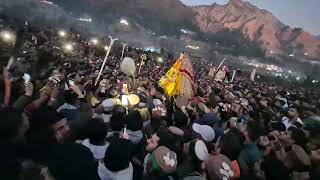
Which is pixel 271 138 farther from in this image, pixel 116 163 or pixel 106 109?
pixel 116 163

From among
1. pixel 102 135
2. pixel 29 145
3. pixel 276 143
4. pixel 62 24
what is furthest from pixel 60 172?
pixel 62 24

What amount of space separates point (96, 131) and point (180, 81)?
781cm

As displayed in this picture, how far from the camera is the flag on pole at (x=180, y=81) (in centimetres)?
1221

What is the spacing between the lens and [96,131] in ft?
16.0

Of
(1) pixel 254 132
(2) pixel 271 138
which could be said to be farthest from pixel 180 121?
(2) pixel 271 138

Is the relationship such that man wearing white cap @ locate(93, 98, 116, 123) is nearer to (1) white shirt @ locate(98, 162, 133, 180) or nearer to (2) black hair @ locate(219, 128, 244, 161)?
(2) black hair @ locate(219, 128, 244, 161)

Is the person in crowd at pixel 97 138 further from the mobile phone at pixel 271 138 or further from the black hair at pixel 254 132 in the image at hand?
the mobile phone at pixel 271 138

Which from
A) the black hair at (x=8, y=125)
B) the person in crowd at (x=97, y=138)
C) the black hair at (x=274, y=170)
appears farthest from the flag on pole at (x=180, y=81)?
the black hair at (x=8, y=125)

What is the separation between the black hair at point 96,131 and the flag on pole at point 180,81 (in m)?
6.97

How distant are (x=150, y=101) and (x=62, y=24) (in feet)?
228

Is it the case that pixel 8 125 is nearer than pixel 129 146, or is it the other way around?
pixel 8 125

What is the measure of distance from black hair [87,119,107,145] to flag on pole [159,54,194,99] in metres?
6.97

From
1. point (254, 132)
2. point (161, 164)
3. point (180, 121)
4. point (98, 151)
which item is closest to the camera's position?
point (161, 164)

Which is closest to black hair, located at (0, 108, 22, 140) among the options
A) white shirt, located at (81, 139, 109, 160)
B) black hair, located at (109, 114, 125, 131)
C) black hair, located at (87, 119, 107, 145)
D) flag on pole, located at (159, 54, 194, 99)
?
black hair, located at (87, 119, 107, 145)
